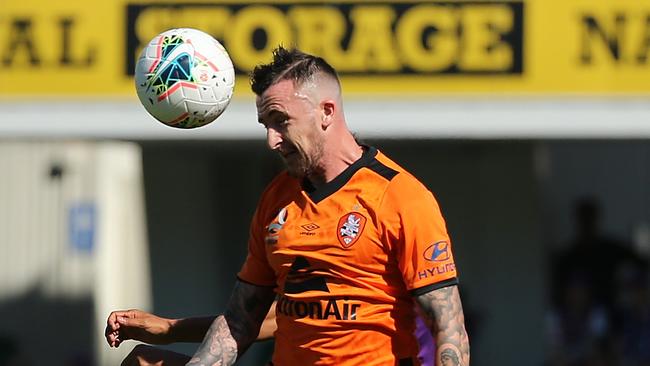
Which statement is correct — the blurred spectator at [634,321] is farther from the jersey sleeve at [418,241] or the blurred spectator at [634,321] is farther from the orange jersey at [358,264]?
the jersey sleeve at [418,241]

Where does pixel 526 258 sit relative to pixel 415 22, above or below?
below

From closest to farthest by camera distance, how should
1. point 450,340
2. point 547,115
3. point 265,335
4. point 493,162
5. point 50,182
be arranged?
1. point 450,340
2. point 265,335
3. point 547,115
4. point 50,182
5. point 493,162

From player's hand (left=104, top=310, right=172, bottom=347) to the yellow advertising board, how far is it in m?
5.02

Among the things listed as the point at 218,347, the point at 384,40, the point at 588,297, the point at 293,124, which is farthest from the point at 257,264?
the point at 588,297

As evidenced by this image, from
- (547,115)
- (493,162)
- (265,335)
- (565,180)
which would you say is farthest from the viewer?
(565,180)

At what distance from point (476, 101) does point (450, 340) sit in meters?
5.81

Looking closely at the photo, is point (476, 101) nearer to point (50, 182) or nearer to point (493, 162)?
point (493, 162)

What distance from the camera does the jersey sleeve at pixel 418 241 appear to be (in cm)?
488

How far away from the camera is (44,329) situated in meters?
12.0

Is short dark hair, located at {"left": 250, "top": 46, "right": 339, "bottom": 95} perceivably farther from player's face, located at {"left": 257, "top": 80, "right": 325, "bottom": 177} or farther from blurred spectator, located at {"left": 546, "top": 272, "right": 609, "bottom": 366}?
blurred spectator, located at {"left": 546, "top": 272, "right": 609, "bottom": 366}

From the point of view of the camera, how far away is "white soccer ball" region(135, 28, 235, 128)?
5.54 m

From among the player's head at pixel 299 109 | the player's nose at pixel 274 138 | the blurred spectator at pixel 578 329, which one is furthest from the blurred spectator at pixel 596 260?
the player's nose at pixel 274 138

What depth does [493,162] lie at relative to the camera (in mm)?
12656

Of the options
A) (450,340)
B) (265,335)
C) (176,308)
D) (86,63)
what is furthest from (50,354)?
(450,340)
